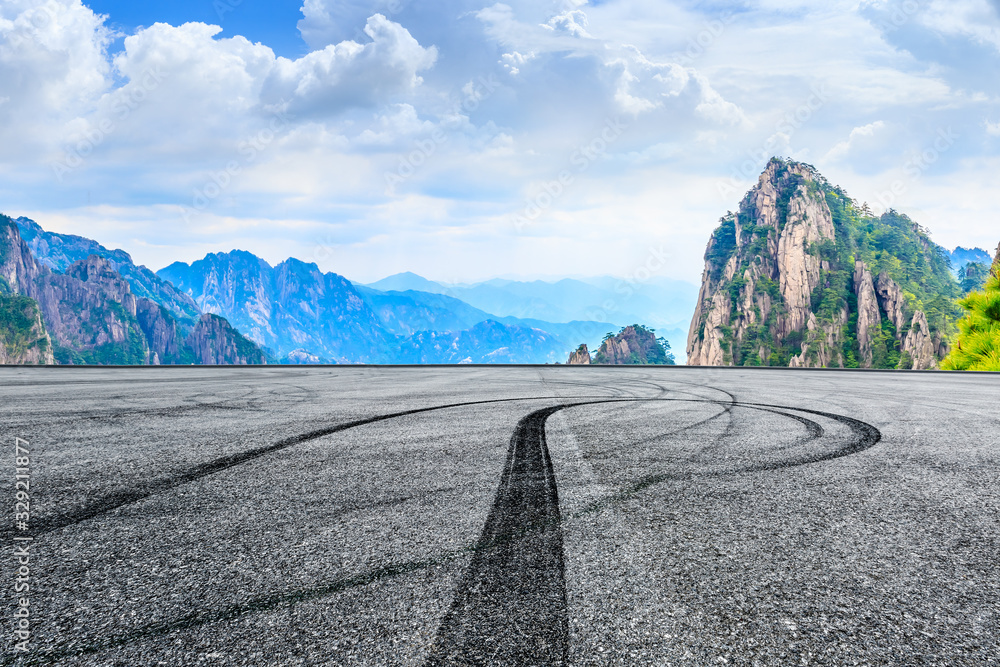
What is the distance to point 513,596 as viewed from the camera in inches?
82.2

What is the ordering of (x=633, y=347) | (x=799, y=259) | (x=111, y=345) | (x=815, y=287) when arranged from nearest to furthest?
(x=799, y=259) < (x=815, y=287) < (x=633, y=347) < (x=111, y=345)

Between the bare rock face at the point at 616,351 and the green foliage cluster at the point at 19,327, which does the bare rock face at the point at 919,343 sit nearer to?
the bare rock face at the point at 616,351

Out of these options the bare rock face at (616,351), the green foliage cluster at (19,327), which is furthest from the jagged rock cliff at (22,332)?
the bare rock face at (616,351)

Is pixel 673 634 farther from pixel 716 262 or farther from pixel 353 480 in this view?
pixel 716 262

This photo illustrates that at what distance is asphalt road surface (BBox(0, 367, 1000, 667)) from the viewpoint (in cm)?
182

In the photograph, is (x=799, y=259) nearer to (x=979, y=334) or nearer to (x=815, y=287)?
(x=815, y=287)

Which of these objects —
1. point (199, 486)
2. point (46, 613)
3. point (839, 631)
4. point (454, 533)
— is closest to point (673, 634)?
point (839, 631)

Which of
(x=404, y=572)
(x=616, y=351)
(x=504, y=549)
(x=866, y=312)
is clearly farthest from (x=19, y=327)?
(x=866, y=312)

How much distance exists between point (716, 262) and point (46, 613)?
153120 millimetres

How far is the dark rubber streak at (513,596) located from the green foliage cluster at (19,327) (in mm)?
169710

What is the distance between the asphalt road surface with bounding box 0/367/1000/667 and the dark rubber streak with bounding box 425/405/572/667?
1 centimetres

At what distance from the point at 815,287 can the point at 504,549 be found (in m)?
130

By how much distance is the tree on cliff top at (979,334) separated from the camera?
2634cm

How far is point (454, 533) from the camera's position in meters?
2.73
